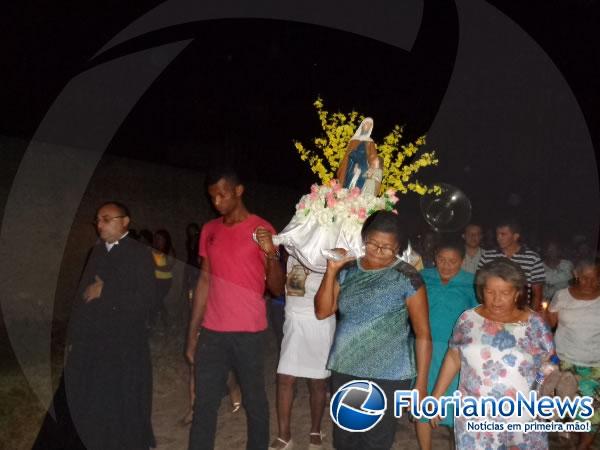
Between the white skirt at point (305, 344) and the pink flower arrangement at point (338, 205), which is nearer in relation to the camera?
the pink flower arrangement at point (338, 205)

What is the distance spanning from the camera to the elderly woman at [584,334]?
4625 mm

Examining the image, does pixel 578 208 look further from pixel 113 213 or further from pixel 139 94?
pixel 113 213

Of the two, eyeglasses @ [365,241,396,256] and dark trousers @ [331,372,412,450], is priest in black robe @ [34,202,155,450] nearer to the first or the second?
dark trousers @ [331,372,412,450]

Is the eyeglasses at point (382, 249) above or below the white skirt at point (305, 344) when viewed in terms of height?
above

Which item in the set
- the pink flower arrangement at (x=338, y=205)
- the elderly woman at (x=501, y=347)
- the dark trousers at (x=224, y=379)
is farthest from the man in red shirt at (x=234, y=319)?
the elderly woman at (x=501, y=347)

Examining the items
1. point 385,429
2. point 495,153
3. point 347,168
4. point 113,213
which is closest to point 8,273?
point 113,213

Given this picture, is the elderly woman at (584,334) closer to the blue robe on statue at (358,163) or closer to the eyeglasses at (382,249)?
the blue robe on statue at (358,163)

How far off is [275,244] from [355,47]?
12538mm

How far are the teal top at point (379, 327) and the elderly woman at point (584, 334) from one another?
2024 millimetres

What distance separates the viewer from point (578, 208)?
20.3m

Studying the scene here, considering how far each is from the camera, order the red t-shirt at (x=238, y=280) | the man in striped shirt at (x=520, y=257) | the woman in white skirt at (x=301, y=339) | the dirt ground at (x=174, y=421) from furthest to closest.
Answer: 1. the man in striped shirt at (x=520, y=257)
2. the dirt ground at (x=174, y=421)
3. the woman in white skirt at (x=301, y=339)
4. the red t-shirt at (x=238, y=280)

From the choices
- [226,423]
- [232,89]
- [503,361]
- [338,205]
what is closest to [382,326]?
[503,361]

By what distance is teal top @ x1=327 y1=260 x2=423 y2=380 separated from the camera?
333cm

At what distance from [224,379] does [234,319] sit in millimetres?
443
